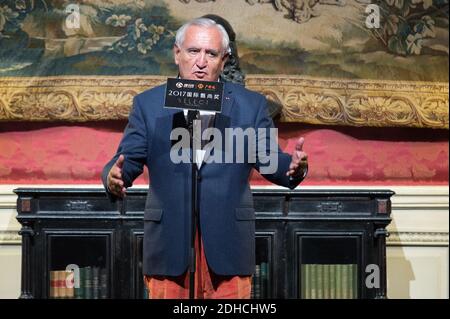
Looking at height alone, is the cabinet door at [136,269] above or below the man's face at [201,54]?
below

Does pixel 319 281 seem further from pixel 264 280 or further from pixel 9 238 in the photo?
pixel 9 238

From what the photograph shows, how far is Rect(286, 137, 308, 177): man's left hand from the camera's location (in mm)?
3447

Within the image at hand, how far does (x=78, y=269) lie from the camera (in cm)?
545

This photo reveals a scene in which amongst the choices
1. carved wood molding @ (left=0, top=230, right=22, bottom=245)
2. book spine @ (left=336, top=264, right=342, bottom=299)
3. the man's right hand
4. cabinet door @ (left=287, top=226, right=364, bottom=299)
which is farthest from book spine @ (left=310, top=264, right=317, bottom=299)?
the man's right hand

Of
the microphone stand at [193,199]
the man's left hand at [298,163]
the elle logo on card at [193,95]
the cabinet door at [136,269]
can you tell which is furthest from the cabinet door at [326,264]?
the elle logo on card at [193,95]

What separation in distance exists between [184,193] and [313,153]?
2701mm

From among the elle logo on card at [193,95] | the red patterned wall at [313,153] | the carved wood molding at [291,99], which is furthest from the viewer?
the red patterned wall at [313,153]

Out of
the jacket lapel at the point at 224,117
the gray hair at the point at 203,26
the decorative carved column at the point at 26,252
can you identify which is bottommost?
the decorative carved column at the point at 26,252

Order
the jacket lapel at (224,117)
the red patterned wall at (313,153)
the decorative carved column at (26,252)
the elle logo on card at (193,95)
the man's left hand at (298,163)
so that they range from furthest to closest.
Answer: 1. the red patterned wall at (313,153)
2. the decorative carved column at (26,252)
3. the jacket lapel at (224,117)
4. the man's left hand at (298,163)
5. the elle logo on card at (193,95)

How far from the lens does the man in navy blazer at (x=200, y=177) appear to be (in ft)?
11.5

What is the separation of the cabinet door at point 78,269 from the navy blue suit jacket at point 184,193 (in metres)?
1.86

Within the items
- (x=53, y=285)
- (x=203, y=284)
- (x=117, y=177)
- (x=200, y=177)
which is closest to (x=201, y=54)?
(x=200, y=177)

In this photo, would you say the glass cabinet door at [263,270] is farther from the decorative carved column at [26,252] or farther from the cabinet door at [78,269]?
the decorative carved column at [26,252]

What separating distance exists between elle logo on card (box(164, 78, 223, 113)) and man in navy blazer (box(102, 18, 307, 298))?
26cm
